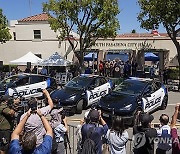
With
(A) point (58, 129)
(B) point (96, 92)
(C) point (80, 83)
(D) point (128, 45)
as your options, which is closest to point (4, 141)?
(A) point (58, 129)

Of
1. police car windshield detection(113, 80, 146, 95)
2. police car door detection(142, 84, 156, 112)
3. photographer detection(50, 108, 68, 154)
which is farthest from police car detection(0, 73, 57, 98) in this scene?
photographer detection(50, 108, 68, 154)

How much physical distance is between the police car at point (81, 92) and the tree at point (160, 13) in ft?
23.0

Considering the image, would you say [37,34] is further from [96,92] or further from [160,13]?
[96,92]

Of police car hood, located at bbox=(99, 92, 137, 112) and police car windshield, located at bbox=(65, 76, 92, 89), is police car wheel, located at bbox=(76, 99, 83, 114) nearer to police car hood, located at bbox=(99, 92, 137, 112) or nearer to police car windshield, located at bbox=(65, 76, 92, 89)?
police car windshield, located at bbox=(65, 76, 92, 89)

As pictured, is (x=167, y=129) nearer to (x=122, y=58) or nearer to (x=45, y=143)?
(x=45, y=143)

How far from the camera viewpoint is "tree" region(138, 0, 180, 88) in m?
18.9

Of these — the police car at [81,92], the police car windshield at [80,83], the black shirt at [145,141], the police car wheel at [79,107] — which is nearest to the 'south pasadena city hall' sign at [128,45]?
the police car at [81,92]

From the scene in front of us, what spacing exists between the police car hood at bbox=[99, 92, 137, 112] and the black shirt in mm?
5414

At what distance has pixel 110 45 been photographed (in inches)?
1270

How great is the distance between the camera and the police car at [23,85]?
1460cm

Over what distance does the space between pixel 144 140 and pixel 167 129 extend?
48cm

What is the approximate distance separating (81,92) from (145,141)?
26.0ft

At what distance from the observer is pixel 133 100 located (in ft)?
36.7

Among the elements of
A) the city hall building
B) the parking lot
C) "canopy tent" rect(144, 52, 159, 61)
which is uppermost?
the city hall building
